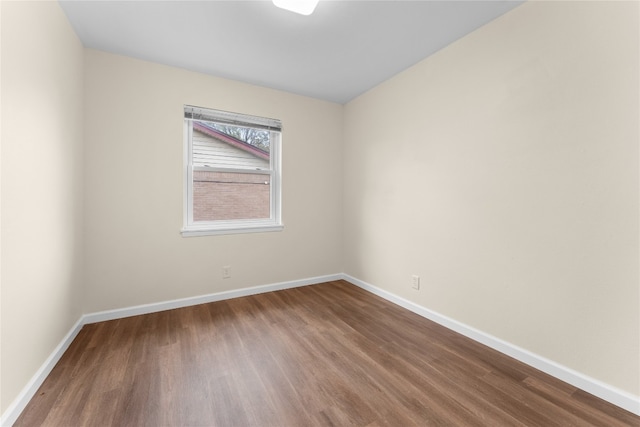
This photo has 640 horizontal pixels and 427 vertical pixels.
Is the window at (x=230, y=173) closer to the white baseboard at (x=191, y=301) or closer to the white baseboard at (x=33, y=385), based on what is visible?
the white baseboard at (x=191, y=301)

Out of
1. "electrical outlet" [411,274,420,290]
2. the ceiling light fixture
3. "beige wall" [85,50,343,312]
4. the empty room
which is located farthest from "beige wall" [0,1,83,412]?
"electrical outlet" [411,274,420,290]

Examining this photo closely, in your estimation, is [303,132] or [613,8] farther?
[303,132]

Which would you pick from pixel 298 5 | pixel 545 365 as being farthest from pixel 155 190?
pixel 545 365

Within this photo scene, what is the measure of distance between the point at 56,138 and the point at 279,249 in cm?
222

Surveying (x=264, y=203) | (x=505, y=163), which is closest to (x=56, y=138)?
(x=264, y=203)

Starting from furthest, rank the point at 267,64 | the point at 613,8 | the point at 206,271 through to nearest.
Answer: the point at 206,271, the point at 267,64, the point at 613,8

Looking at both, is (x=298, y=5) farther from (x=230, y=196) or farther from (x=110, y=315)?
(x=110, y=315)

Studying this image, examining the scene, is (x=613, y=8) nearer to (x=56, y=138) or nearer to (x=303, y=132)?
(x=303, y=132)

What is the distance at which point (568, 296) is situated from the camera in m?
1.62

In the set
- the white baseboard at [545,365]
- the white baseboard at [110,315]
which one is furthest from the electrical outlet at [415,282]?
the white baseboard at [110,315]

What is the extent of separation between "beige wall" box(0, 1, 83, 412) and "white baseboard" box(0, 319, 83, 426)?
3 centimetres

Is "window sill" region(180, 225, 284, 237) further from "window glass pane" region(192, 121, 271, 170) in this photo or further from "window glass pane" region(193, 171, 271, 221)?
"window glass pane" region(192, 121, 271, 170)

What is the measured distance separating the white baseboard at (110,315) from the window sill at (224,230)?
674mm

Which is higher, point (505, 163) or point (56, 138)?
point (56, 138)
